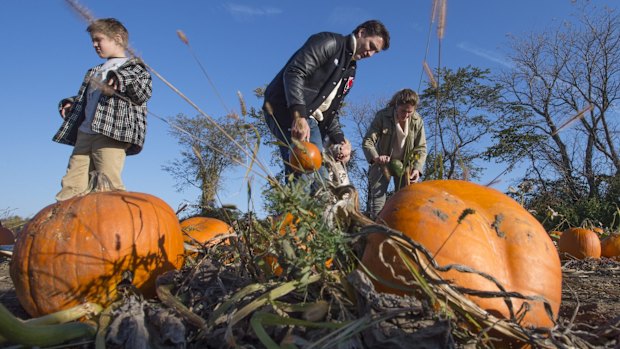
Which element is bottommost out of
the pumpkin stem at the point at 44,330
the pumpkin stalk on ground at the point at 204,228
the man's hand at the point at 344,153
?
the pumpkin stem at the point at 44,330

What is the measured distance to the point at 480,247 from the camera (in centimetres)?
140

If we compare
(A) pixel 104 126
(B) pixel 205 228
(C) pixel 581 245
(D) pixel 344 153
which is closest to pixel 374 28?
(D) pixel 344 153

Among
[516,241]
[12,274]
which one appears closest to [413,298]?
[516,241]

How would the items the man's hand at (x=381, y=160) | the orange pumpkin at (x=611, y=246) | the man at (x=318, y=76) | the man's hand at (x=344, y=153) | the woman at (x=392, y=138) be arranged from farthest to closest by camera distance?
the orange pumpkin at (x=611, y=246) → the woman at (x=392, y=138) → the man's hand at (x=381, y=160) → the man's hand at (x=344, y=153) → the man at (x=318, y=76)

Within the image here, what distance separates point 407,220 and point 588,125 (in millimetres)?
18754

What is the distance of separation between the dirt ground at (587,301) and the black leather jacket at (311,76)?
2023mm

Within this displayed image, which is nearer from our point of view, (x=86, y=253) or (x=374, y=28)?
(x=86, y=253)

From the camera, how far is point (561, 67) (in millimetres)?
17484

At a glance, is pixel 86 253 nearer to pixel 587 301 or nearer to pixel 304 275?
pixel 304 275

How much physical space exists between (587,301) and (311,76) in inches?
97.2

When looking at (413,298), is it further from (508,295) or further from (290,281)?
(290,281)

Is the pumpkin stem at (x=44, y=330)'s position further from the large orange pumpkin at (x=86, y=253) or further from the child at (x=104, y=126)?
the child at (x=104, y=126)

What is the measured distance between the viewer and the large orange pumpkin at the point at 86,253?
1.67 metres

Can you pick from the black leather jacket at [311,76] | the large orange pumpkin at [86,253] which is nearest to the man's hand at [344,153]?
the black leather jacket at [311,76]
